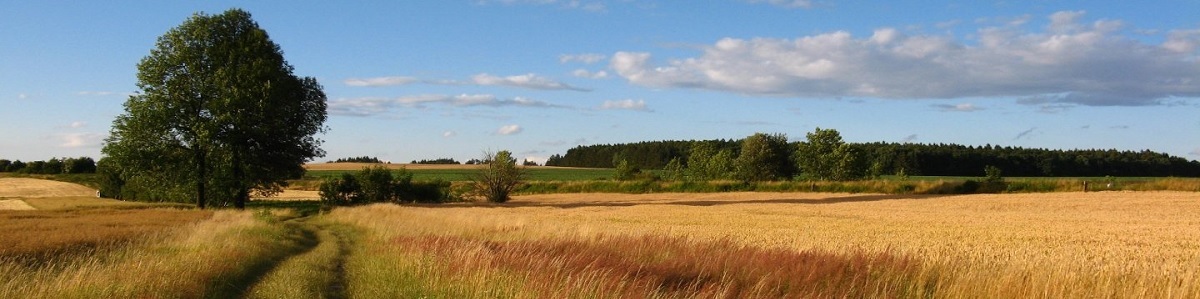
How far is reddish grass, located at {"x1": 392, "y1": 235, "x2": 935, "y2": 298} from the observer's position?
902 cm

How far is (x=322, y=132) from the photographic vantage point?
50156mm

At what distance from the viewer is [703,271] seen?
10.8m

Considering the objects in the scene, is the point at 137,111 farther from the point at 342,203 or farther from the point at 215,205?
the point at 342,203

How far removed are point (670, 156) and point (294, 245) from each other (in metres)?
142

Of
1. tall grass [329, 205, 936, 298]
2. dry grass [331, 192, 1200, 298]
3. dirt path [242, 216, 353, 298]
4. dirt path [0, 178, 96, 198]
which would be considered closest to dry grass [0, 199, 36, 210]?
dirt path [0, 178, 96, 198]

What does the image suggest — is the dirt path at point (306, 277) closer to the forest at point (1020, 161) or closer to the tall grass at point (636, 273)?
the tall grass at point (636, 273)

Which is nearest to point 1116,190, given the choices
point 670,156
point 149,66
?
point 149,66

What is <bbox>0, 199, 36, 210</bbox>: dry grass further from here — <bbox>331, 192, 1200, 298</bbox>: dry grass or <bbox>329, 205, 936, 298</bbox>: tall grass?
<bbox>329, 205, 936, 298</bbox>: tall grass

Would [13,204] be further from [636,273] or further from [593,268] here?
[636,273]

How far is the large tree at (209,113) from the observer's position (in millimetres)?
43031

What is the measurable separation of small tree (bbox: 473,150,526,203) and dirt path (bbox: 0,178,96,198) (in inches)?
1246

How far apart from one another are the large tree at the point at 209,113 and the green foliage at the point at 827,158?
215ft

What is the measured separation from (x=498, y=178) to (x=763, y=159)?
4033cm

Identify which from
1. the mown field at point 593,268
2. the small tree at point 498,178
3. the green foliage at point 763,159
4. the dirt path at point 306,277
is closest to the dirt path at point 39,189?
the small tree at point 498,178
